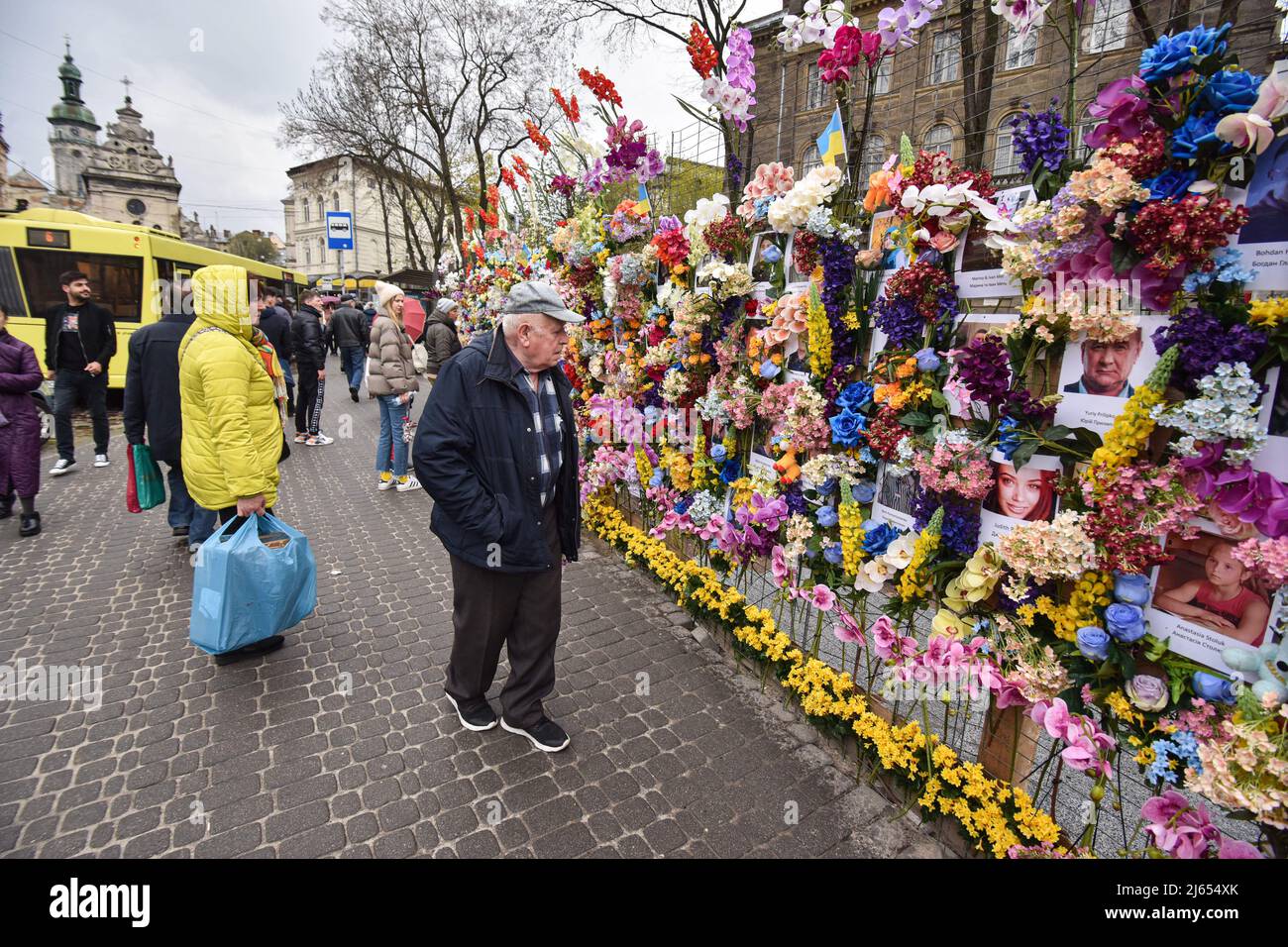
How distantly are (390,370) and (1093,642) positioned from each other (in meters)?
→ 6.47

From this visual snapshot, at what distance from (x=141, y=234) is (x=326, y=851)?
46.3 ft

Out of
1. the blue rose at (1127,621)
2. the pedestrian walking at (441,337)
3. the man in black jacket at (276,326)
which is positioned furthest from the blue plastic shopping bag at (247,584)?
the man in black jacket at (276,326)

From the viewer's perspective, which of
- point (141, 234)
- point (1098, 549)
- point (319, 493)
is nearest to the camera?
point (1098, 549)

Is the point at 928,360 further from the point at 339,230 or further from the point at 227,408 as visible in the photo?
the point at 339,230

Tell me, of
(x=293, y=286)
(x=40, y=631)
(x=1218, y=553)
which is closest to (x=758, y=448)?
(x=1218, y=553)

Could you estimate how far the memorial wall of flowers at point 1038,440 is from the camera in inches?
65.5

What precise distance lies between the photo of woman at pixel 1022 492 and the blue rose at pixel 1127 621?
357 millimetres

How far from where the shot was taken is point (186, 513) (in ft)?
17.3

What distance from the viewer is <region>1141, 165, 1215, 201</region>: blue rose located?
1.73 m

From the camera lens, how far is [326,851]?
8.00 feet

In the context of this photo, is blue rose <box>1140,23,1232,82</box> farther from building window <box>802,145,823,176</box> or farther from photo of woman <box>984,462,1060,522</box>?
building window <box>802,145,823,176</box>

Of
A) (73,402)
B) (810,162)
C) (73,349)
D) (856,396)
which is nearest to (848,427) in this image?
(856,396)

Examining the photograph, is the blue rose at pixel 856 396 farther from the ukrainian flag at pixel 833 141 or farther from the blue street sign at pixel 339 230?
the blue street sign at pixel 339 230

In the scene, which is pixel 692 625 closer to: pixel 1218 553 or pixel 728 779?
pixel 728 779
